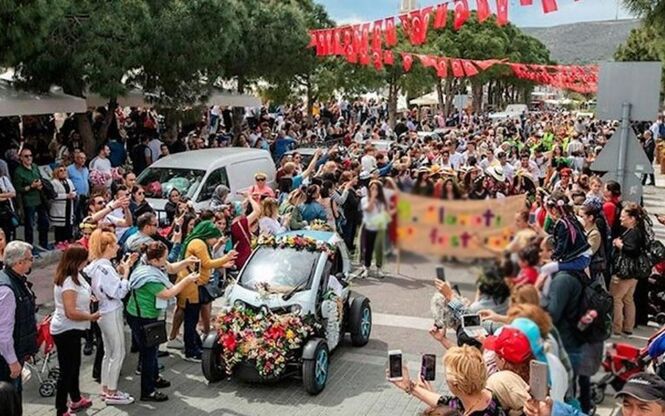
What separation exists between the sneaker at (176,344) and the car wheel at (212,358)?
1.21 m

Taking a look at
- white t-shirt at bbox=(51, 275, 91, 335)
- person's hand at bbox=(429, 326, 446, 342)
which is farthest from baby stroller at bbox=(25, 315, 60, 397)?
person's hand at bbox=(429, 326, 446, 342)

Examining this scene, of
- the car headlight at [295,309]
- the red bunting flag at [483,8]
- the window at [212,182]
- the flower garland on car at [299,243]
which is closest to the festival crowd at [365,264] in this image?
the flower garland on car at [299,243]

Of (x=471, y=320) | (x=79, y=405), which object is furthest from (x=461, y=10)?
(x=471, y=320)

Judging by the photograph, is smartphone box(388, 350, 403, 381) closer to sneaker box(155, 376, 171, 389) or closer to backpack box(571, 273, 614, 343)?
backpack box(571, 273, 614, 343)

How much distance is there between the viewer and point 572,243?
2.79 m

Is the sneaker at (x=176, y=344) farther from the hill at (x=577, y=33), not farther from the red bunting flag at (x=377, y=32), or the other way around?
the red bunting flag at (x=377, y=32)

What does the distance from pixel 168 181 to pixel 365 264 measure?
1141 centimetres

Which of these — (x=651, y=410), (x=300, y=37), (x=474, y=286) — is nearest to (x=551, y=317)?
(x=474, y=286)

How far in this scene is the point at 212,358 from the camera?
7703mm

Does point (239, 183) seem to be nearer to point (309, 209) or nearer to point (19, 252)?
point (309, 209)

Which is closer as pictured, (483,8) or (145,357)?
(145,357)

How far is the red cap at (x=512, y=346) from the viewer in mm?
2609

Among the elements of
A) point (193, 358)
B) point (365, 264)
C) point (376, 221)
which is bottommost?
point (193, 358)

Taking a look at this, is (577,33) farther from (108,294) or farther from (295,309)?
(108,294)
